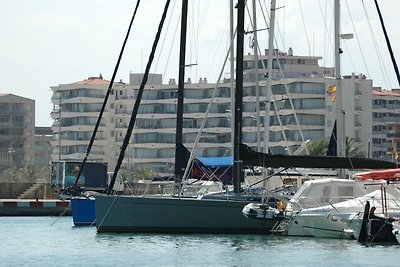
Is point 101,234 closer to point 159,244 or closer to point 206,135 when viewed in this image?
point 159,244

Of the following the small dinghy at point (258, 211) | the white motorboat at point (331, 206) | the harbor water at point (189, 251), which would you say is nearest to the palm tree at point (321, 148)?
the harbor water at point (189, 251)

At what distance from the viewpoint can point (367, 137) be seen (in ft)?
505

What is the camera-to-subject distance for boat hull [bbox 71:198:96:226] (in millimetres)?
67250

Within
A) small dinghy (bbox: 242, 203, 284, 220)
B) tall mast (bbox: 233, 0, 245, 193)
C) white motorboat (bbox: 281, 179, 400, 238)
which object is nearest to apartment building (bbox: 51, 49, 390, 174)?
tall mast (bbox: 233, 0, 245, 193)

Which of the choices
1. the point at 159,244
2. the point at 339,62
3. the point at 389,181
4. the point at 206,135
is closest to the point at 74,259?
the point at 159,244

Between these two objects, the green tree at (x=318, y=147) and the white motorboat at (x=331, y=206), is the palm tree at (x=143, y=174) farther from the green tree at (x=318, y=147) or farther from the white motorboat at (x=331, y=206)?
the white motorboat at (x=331, y=206)

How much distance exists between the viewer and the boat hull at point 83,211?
6725 centimetres

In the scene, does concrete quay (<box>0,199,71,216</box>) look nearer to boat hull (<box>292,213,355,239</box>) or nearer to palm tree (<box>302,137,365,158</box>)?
boat hull (<box>292,213,355,239</box>)

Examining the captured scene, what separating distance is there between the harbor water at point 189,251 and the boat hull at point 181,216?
403 mm

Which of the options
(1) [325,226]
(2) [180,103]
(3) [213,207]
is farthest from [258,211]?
(2) [180,103]

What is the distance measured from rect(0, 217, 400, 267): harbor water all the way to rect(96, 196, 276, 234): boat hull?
1.32 feet

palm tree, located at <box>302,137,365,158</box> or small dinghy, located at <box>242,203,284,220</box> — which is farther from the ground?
palm tree, located at <box>302,137,365,158</box>

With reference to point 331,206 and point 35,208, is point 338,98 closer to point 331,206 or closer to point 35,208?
point 331,206

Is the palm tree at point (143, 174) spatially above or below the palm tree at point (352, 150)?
below
